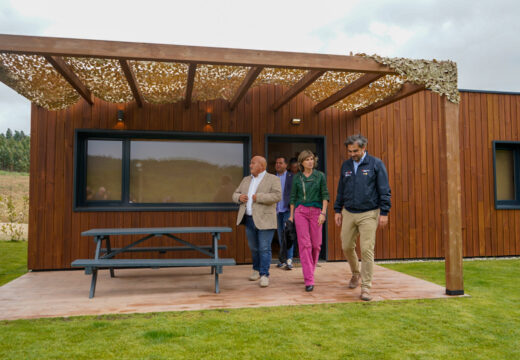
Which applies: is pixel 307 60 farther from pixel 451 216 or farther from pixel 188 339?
pixel 188 339

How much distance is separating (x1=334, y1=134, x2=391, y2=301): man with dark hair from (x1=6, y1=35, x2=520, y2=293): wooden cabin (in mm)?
775

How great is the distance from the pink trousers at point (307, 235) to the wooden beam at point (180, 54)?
5.13 ft

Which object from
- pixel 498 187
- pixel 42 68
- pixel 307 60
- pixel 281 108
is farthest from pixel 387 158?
pixel 42 68

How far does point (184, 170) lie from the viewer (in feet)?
20.5

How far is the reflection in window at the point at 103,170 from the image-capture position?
5.96m

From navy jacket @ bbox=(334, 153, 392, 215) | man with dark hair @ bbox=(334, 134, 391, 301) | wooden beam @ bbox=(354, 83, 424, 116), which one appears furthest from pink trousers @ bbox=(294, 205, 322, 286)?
wooden beam @ bbox=(354, 83, 424, 116)

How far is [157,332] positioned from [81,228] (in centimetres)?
350

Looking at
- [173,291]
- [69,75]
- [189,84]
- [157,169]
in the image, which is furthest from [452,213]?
[69,75]

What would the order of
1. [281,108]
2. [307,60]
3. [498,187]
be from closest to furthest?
1. [307,60]
2. [281,108]
3. [498,187]

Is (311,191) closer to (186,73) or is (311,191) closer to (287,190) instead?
(287,190)

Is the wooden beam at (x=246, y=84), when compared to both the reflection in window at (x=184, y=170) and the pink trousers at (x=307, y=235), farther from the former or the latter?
the pink trousers at (x=307, y=235)

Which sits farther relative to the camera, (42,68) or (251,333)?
(42,68)

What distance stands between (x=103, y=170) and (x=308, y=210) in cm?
345

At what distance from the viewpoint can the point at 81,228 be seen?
18.8ft
